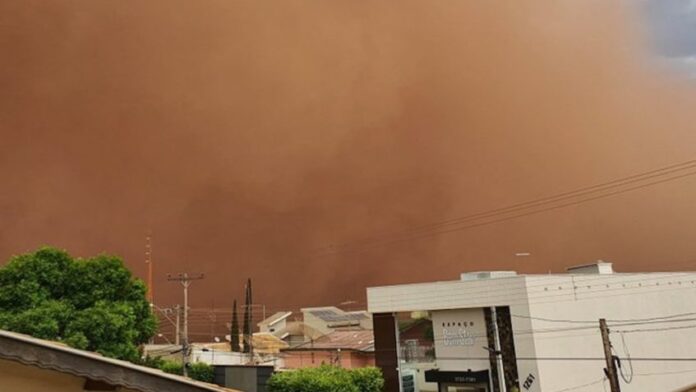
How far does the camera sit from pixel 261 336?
Result: 112 ft

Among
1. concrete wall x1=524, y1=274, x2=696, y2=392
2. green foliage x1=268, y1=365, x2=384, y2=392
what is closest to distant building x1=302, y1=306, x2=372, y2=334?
concrete wall x1=524, y1=274, x2=696, y2=392

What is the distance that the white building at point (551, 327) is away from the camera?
597 inches

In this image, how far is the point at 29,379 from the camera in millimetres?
2389

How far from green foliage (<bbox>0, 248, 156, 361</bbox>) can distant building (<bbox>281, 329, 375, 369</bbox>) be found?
8746 mm

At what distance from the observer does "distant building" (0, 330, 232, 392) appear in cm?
214

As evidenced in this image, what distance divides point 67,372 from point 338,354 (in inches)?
781

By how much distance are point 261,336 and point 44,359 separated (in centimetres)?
3346

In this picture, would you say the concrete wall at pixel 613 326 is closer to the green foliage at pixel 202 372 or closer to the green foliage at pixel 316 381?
the green foliage at pixel 316 381

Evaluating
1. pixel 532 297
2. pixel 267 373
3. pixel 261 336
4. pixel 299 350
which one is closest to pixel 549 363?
pixel 532 297

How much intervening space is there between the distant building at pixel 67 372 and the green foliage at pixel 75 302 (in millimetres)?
11011

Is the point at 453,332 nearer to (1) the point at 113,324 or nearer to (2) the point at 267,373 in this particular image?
(2) the point at 267,373

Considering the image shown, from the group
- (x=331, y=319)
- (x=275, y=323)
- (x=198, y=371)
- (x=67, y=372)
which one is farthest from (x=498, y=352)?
(x=275, y=323)

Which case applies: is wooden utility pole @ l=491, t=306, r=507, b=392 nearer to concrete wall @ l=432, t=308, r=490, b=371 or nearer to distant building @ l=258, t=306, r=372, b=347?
concrete wall @ l=432, t=308, r=490, b=371

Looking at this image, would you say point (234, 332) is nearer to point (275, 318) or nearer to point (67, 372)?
point (275, 318)
